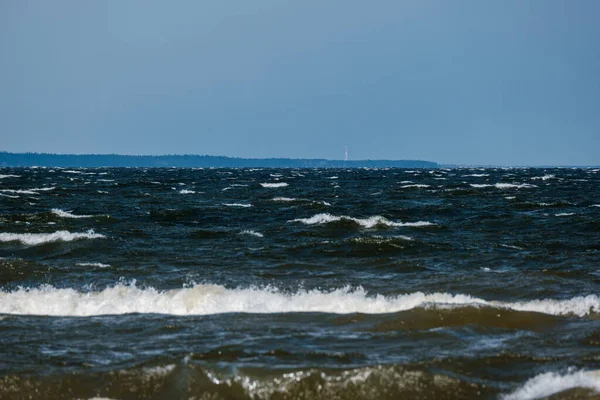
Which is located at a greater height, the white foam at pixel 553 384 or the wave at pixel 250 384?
the white foam at pixel 553 384

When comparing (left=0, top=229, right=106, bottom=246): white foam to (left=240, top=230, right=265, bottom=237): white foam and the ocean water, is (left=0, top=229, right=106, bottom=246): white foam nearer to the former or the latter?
the ocean water

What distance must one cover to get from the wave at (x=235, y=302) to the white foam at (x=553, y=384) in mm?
4557

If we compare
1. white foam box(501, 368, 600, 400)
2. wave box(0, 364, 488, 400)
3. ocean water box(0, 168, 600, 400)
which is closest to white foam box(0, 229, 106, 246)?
ocean water box(0, 168, 600, 400)

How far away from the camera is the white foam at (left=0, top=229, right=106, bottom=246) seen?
2680cm

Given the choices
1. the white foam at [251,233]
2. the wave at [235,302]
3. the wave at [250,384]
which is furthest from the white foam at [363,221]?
the wave at [250,384]

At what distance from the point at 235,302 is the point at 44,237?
13355mm

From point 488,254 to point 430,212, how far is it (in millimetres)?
15413

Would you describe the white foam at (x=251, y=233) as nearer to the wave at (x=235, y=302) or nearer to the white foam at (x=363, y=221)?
the white foam at (x=363, y=221)

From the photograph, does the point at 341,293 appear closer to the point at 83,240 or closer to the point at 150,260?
the point at 150,260

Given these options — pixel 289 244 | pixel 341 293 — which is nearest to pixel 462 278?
pixel 341 293

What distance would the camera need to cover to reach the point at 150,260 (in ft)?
74.5

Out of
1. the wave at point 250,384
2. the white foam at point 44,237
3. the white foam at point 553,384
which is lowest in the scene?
the white foam at point 44,237

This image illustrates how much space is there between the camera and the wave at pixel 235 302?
15.4 metres

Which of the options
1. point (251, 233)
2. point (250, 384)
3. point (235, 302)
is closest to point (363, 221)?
point (251, 233)
